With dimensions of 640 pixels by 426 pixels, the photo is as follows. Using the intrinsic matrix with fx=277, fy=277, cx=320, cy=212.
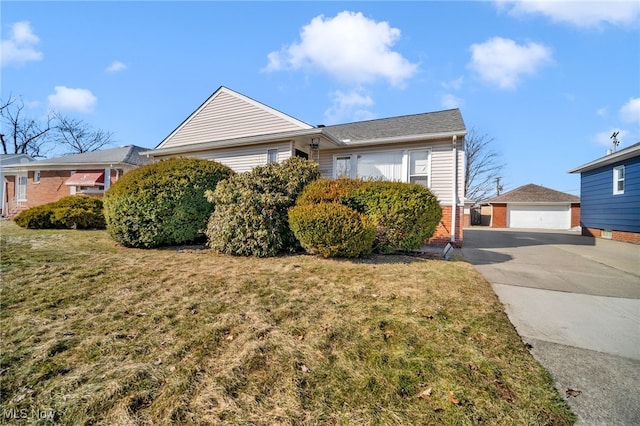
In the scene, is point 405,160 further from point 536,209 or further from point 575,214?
point 575,214

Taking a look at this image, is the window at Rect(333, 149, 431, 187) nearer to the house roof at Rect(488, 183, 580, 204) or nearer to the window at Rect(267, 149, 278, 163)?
the window at Rect(267, 149, 278, 163)

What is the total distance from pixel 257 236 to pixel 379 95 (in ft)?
Result: 33.4

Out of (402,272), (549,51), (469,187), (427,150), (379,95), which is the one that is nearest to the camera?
(402,272)

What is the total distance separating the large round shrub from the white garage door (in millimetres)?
27418

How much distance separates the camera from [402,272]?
5191 mm

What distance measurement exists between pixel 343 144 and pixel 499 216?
22452mm

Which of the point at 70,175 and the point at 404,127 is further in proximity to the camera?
the point at 70,175

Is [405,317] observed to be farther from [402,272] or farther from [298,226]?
[298,226]

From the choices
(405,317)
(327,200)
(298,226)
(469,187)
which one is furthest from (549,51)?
(469,187)

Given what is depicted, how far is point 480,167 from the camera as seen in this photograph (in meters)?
32.9

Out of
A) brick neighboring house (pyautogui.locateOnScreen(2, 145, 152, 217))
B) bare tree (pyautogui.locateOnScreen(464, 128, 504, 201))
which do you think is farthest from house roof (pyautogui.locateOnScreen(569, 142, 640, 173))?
brick neighboring house (pyautogui.locateOnScreen(2, 145, 152, 217))

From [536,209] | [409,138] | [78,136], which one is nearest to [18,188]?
[78,136]

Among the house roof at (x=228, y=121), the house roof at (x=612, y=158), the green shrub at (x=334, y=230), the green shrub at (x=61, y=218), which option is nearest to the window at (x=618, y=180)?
the house roof at (x=612, y=158)

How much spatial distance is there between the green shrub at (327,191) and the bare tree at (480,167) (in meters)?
30.2
